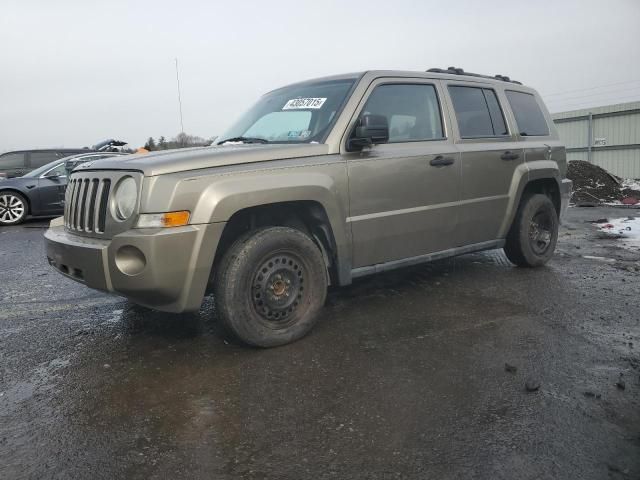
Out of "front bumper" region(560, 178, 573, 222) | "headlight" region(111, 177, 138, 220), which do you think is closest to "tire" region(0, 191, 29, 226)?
"headlight" region(111, 177, 138, 220)

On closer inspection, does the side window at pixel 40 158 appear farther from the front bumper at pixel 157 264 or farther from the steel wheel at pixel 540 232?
the steel wheel at pixel 540 232

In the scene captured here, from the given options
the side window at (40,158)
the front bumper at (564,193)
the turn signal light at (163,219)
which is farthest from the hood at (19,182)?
the front bumper at (564,193)

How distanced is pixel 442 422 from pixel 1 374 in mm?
2729

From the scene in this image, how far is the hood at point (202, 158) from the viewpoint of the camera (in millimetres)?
3262

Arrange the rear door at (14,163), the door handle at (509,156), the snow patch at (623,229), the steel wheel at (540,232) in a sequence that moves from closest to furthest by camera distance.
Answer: the door handle at (509,156) < the steel wheel at (540,232) < the snow patch at (623,229) < the rear door at (14,163)

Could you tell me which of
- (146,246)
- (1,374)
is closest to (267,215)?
(146,246)

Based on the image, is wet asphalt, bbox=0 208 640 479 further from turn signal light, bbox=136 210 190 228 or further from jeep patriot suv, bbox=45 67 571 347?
turn signal light, bbox=136 210 190 228

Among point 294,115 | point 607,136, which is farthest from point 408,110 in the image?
point 607,136

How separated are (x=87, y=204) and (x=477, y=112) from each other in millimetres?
3653

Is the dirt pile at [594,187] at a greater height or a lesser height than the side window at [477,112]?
lesser

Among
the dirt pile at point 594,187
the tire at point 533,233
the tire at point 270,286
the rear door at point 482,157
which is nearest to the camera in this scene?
the tire at point 270,286

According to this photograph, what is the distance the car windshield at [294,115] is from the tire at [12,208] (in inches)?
346

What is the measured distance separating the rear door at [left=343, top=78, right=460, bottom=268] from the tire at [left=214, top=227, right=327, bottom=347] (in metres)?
0.47

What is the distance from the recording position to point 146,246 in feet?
10.3
